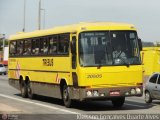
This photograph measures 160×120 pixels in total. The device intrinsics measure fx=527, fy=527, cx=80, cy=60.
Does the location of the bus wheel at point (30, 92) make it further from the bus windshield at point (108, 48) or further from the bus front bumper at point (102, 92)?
the bus windshield at point (108, 48)

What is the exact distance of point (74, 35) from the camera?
61.2ft

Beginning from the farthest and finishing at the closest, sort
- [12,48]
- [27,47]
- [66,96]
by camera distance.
A: [12,48], [27,47], [66,96]

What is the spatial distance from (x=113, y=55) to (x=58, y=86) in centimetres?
307

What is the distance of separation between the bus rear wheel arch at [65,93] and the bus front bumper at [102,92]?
2.42 feet

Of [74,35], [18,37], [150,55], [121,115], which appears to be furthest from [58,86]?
[150,55]

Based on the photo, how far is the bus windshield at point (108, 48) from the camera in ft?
59.2

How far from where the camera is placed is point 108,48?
18.2 meters

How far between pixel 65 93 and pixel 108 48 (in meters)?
2.60

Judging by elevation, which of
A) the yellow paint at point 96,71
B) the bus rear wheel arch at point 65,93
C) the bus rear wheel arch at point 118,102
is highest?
the yellow paint at point 96,71

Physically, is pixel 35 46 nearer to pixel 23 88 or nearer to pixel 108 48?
pixel 23 88

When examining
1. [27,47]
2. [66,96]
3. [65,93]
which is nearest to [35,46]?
[27,47]

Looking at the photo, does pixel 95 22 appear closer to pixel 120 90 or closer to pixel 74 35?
pixel 74 35

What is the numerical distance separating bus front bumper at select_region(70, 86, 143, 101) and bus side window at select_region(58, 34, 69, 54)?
5.85 feet

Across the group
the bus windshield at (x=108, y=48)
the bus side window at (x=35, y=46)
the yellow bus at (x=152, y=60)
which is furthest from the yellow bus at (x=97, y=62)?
the yellow bus at (x=152, y=60)
